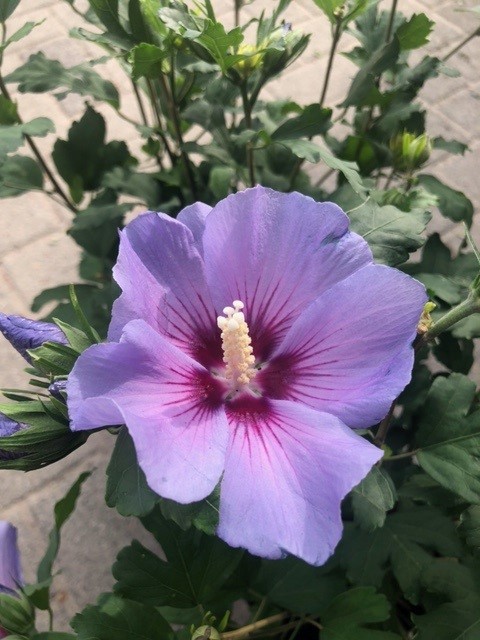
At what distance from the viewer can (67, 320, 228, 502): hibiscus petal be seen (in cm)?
48

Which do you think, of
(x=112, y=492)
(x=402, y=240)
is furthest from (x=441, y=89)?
(x=112, y=492)

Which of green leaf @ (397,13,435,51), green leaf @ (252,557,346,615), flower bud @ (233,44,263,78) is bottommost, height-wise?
green leaf @ (252,557,346,615)

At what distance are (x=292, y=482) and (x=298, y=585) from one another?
0.44 metres

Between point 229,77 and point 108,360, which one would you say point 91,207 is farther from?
point 108,360

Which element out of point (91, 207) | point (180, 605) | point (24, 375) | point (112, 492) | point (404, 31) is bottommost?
point (24, 375)

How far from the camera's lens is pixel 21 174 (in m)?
1.17

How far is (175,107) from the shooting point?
3.19ft

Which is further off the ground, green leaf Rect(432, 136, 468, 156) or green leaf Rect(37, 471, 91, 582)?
green leaf Rect(432, 136, 468, 156)

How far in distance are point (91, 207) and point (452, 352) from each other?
2.18ft

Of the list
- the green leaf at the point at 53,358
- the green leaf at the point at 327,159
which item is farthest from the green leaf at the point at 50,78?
the green leaf at the point at 53,358

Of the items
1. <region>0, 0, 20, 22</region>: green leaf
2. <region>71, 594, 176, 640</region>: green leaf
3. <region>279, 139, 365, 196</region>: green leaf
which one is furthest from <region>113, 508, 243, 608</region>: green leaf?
<region>0, 0, 20, 22</region>: green leaf

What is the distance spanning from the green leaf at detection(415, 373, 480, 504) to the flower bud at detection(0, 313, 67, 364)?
1.53 ft

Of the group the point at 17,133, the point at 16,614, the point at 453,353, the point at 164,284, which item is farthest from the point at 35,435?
the point at 453,353

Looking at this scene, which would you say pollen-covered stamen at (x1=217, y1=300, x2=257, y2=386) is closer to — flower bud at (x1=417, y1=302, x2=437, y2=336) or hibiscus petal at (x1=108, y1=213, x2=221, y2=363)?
hibiscus petal at (x1=108, y1=213, x2=221, y2=363)
